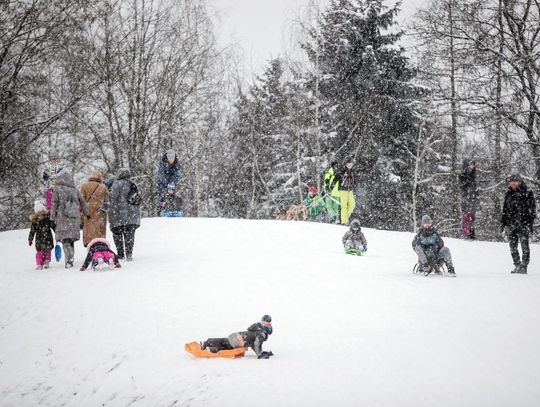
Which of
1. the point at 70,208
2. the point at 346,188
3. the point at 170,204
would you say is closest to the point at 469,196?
the point at 346,188

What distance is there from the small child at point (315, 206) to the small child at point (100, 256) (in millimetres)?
10912

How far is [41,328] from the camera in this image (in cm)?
662

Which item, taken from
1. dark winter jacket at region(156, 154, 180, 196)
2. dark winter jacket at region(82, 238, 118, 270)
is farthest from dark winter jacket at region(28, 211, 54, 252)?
dark winter jacket at region(156, 154, 180, 196)

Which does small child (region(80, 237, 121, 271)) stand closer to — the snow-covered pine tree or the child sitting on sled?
the child sitting on sled

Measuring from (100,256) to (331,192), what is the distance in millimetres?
9809

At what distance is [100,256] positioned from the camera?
30.8 feet

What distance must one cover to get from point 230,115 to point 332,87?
36.0 ft

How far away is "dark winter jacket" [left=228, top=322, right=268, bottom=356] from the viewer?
5.16 metres

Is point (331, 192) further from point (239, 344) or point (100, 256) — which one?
point (239, 344)

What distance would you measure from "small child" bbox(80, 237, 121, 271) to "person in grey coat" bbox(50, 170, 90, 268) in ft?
1.73

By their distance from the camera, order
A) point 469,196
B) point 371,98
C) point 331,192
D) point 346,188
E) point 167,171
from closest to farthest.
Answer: point 167,171 < point 469,196 < point 346,188 < point 331,192 < point 371,98

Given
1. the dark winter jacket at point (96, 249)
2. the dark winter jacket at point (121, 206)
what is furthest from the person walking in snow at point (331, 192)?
the dark winter jacket at point (96, 249)

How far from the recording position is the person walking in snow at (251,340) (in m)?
5.17

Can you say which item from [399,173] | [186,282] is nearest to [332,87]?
[399,173]
